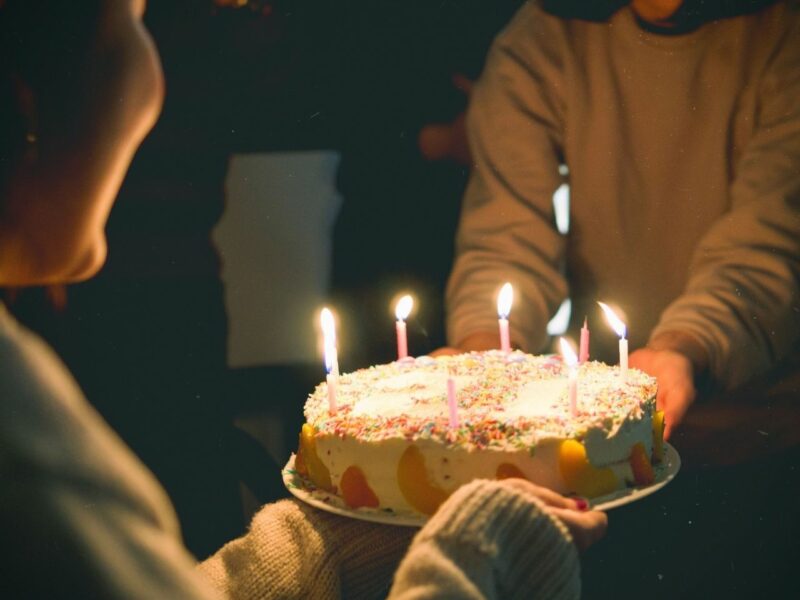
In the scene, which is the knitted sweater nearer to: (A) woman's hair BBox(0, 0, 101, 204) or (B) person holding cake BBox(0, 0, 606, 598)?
(B) person holding cake BBox(0, 0, 606, 598)

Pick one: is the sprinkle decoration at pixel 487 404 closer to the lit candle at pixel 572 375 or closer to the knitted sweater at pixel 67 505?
the lit candle at pixel 572 375

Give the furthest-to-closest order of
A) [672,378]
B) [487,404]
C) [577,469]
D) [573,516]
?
1. [672,378]
2. [487,404]
3. [577,469]
4. [573,516]

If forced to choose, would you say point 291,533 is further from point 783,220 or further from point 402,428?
point 783,220

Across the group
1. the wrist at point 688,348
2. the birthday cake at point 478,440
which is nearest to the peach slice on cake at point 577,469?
the birthday cake at point 478,440

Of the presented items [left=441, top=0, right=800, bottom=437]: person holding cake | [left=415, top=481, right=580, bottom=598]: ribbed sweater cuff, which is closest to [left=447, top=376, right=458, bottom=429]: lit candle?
[left=415, top=481, right=580, bottom=598]: ribbed sweater cuff

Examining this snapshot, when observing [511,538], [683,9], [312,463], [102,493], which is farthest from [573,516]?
[683,9]

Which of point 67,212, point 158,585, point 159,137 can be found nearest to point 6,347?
point 158,585

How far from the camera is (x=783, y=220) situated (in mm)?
2084

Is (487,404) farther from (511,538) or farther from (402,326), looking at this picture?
(511,538)

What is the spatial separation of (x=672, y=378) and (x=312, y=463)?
884mm

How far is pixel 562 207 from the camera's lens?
7.39ft

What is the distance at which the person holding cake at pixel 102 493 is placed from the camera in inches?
28.0

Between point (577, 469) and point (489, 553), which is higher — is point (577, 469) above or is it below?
below

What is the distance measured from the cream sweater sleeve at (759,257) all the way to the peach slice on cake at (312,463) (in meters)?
0.96
